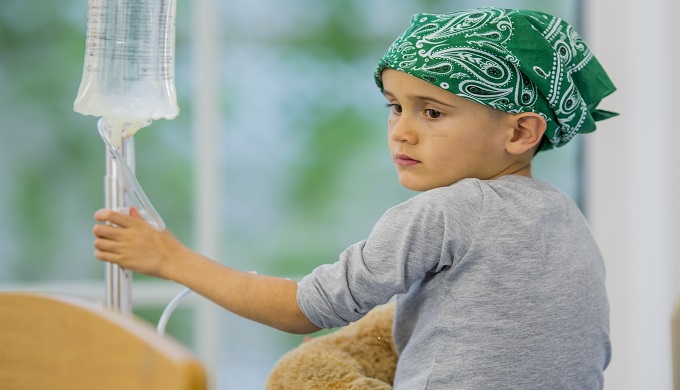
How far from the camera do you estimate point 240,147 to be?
2.73 m

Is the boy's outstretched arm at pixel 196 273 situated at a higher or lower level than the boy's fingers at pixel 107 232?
lower

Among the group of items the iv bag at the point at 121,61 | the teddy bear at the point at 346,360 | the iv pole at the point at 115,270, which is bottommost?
the teddy bear at the point at 346,360

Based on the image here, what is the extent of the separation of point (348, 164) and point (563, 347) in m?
1.63

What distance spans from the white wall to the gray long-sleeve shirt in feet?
3.35

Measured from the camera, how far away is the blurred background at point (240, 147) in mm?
2697

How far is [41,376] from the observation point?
2.56 feet

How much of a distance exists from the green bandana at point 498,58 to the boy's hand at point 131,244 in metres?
0.42

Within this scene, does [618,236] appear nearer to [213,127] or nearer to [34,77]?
[213,127]

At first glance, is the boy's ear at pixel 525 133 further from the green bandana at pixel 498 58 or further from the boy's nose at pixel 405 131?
the boy's nose at pixel 405 131

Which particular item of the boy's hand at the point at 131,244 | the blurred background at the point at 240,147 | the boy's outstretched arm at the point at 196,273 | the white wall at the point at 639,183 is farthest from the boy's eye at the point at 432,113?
the blurred background at the point at 240,147

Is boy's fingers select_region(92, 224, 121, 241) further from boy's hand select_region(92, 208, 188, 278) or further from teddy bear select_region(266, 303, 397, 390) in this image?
teddy bear select_region(266, 303, 397, 390)

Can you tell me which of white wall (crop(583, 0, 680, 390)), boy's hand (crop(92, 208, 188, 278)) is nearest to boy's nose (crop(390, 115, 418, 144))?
boy's hand (crop(92, 208, 188, 278))

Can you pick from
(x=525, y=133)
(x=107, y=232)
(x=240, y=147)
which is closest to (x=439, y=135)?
(x=525, y=133)

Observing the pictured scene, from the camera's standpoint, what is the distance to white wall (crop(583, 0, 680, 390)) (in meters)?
2.10
